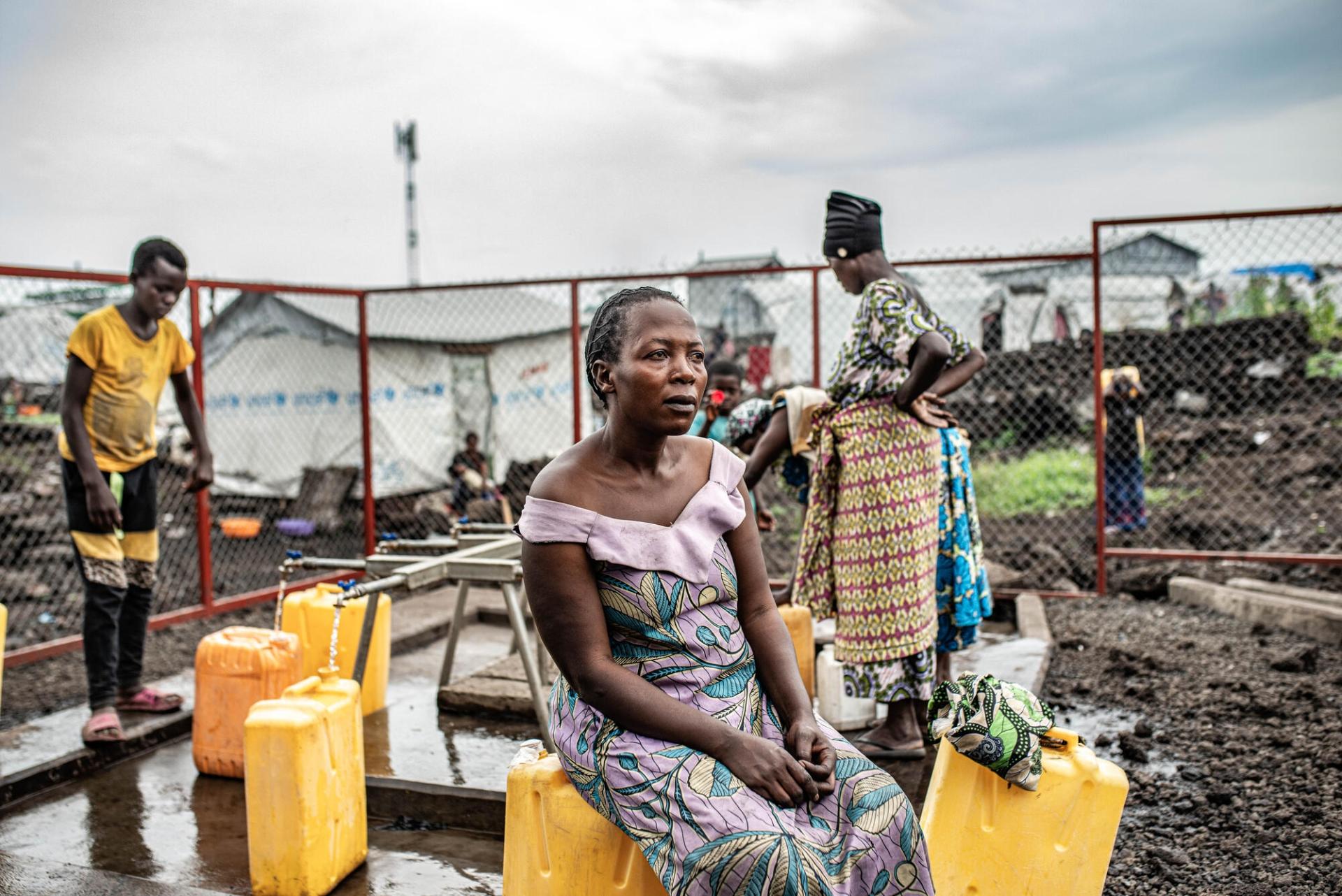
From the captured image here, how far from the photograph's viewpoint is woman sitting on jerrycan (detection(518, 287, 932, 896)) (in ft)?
6.44

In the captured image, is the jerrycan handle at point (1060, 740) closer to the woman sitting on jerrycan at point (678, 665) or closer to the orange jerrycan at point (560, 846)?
the woman sitting on jerrycan at point (678, 665)

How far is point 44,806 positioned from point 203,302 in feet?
12.5

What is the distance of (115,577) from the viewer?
445cm

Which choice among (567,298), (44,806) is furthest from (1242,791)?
(567,298)

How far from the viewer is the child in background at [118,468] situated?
4.32 meters

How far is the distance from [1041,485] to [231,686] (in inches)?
358

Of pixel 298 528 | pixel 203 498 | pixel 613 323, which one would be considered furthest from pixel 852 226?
pixel 298 528

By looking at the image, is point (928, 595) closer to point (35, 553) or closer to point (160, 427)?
point (35, 553)

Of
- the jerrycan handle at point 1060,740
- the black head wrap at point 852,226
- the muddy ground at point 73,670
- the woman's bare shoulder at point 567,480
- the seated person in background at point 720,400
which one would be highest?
the black head wrap at point 852,226

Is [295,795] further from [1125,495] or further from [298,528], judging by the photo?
[1125,495]

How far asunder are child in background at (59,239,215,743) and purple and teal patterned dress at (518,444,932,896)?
300 cm

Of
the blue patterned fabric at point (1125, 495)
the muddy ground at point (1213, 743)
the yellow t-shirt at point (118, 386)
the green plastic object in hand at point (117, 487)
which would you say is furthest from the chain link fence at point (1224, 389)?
the green plastic object in hand at point (117, 487)

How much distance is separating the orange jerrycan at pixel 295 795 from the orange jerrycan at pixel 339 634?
A: 58.3 inches

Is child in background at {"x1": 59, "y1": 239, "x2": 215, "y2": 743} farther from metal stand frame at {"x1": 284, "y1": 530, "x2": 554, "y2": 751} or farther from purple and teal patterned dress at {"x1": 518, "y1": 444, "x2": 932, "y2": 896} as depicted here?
purple and teal patterned dress at {"x1": 518, "y1": 444, "x2": 932, "y2": 896}
